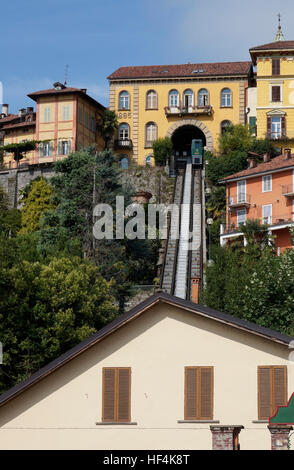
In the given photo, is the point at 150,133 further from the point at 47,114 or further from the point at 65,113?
the point at 47,114

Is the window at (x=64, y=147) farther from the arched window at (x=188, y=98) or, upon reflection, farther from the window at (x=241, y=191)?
the window at (x=241, y=191)

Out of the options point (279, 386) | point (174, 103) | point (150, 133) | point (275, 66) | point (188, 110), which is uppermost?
point (275, 66)

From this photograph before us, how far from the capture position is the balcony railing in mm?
58875

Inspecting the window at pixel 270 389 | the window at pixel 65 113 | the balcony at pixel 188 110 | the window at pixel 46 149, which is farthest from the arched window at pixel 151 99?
the window at pixel 270 389

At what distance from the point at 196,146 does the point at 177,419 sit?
5923 cm

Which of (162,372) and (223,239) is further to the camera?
(223,239)

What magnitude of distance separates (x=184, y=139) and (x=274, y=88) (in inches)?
482

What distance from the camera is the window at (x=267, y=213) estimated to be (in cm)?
6072

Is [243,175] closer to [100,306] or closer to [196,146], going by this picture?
[196,146]

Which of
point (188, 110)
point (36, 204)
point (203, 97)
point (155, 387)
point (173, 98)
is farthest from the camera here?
point (173, 98)

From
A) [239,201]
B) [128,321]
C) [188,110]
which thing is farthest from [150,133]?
[128,321]

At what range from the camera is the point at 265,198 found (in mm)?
61969

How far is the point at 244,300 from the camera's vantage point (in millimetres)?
44469
